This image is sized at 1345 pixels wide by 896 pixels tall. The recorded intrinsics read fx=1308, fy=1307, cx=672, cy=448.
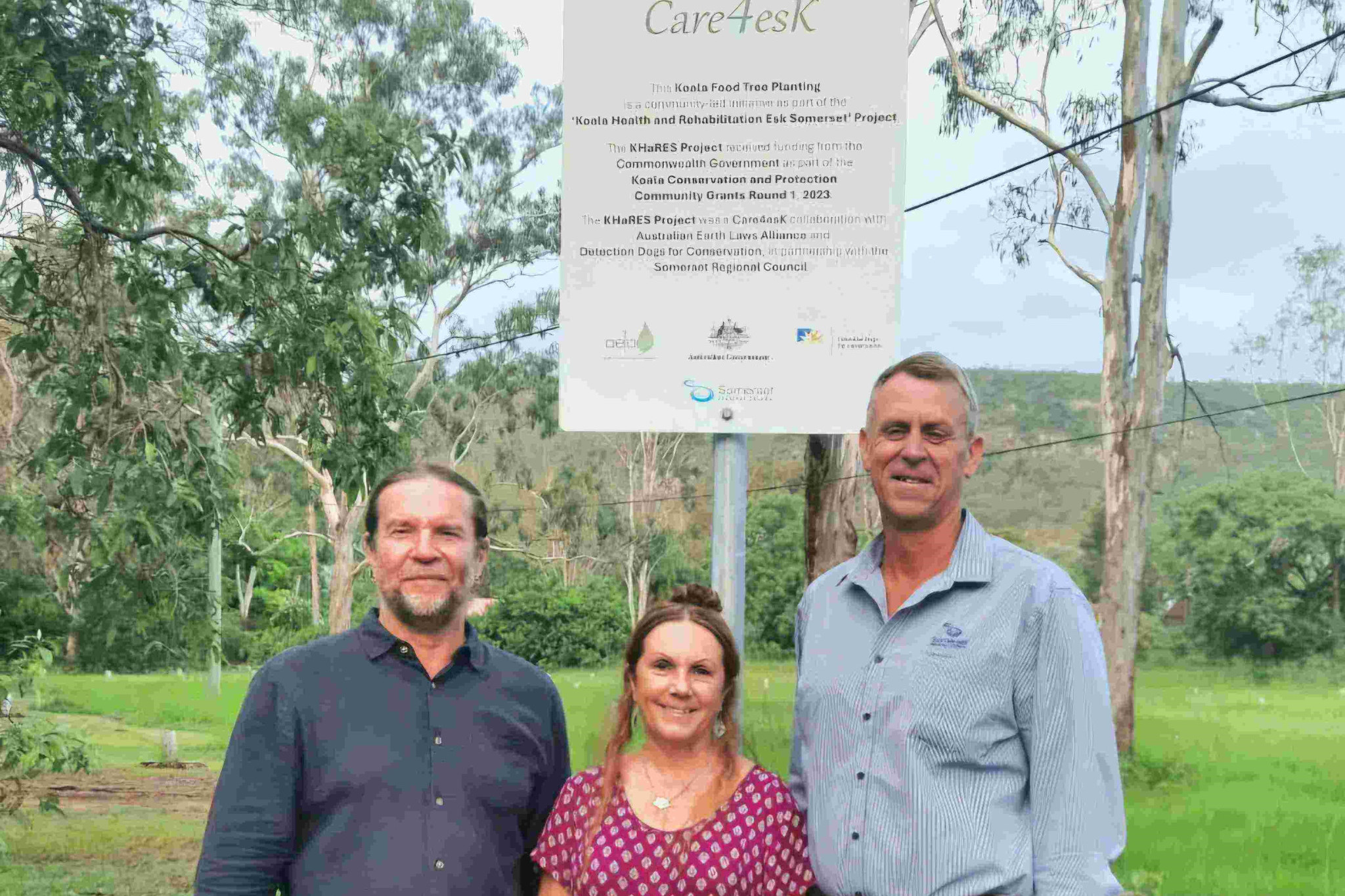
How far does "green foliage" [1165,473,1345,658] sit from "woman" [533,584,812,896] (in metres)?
16.4

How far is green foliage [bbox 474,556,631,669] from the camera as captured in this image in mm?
21469

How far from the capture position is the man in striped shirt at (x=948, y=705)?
5.84 ft

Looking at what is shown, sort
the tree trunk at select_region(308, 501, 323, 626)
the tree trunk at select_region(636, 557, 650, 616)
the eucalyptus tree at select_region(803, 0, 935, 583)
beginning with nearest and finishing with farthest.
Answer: the eucalyptus tree at select_region(803, 0, 935, 583) < the tree trunk at select_region(308, 501, 323, 626) < the tree trunk at select_region(636, 557, 650, 616)

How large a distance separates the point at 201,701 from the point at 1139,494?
14.3m

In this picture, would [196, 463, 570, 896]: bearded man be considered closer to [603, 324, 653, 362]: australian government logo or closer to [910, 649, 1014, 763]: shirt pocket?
[603, 324, 653, 362]: australian government logo

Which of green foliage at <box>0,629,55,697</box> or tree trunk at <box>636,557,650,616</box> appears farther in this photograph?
tree trunk at <box>636,557,650,616</box>

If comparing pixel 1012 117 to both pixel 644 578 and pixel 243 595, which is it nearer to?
pixel 644 578

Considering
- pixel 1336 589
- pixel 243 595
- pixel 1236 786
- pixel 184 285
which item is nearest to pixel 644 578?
pixel 243 595

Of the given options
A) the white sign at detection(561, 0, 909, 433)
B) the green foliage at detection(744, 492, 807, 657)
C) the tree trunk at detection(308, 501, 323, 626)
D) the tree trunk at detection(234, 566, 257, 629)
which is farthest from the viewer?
the tree trunk at detection(234, 566, 257, 629)

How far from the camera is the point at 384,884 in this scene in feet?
6.67

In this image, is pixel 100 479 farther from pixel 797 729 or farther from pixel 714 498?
pixel 797 729

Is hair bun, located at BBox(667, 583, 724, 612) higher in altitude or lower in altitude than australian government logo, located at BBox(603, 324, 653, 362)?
lower

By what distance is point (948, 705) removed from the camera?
1820mm

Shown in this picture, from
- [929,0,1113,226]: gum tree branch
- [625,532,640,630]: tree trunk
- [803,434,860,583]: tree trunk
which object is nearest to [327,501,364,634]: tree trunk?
[625,532,640,630]: tree trunk
